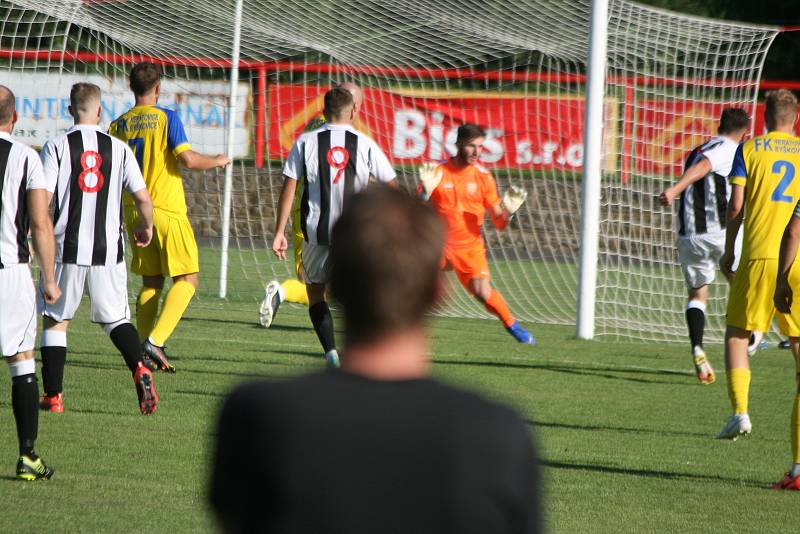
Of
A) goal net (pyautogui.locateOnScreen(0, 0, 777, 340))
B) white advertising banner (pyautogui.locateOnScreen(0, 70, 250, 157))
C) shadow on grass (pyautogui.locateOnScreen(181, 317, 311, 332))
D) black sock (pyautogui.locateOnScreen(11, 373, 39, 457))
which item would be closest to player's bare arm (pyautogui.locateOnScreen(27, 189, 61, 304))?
black sock (pyautogui.locateOnScreen(11, 373, 39, 457))

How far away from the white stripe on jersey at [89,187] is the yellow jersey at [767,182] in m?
3.20

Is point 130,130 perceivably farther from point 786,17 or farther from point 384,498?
point 786,17

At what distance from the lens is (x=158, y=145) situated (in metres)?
8.22

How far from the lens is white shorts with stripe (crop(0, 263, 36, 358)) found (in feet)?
16.8

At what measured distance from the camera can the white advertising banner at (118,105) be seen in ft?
44.1

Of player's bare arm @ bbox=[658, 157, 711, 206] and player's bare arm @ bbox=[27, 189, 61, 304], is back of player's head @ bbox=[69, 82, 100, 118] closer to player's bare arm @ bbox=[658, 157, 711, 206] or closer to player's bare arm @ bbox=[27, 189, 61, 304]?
player's bare arm @ bbox=[27, 189, 61, 304]

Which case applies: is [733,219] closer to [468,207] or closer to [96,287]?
[96,287]

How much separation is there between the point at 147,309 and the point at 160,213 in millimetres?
691

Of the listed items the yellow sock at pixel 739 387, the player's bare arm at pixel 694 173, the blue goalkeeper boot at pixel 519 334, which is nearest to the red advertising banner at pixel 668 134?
the blue goalkeeper boot at pixel 519 334

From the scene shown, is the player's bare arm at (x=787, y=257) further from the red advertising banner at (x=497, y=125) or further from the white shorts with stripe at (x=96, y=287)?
the red advertising banner at (x=497, y=125)

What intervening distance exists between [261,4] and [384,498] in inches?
530

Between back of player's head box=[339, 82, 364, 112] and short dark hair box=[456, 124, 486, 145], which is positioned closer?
back of player's head box=[339, 82, 364, 112]

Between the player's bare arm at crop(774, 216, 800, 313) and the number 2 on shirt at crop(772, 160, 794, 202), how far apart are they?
100 centimetres

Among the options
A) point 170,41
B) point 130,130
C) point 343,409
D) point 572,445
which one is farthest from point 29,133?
point 343,409
